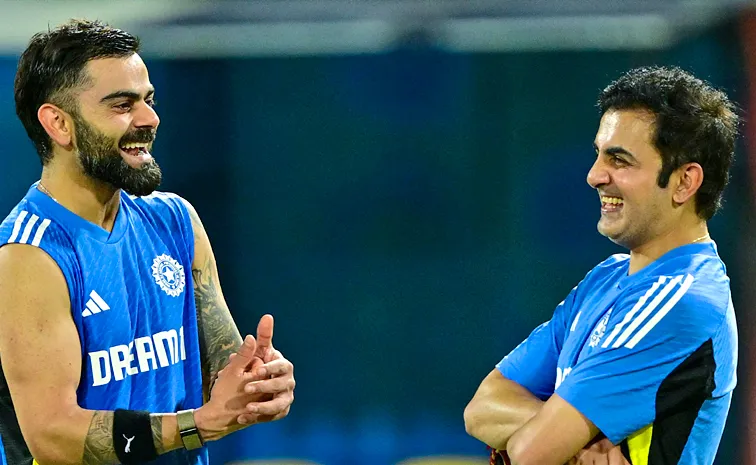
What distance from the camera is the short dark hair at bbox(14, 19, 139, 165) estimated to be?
9.59ft

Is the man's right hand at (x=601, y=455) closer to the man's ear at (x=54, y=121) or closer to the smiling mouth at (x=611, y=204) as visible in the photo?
the smiling mouth at (x=611, y=204)

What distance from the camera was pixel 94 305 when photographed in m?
2.80

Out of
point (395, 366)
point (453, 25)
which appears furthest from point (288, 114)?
point (395, 366)

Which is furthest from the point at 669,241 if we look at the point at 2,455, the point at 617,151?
the point at 2,455

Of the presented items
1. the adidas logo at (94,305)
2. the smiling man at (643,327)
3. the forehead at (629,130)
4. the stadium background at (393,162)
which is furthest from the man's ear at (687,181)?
the stadium background at (393,162)

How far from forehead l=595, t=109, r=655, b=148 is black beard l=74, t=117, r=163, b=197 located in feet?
4.37

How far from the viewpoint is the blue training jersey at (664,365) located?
264 cm

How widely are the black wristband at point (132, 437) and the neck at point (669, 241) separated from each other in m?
1.42

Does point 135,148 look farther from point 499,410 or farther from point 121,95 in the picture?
point 499,410

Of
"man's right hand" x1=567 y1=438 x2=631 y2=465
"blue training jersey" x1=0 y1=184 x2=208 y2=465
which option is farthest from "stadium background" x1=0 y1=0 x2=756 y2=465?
"man's right hand" x1=567 y1=438 x2=631 y2=465

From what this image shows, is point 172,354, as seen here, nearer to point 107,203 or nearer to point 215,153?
point 107,203

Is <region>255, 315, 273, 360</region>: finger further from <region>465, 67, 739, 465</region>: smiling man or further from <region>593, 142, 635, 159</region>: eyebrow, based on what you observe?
<region>593, 142, 635, 159</region>: eyebrow

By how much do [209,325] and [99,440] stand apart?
57 centimetres

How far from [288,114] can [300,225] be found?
656 millimetres
